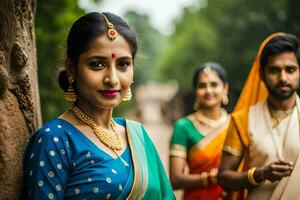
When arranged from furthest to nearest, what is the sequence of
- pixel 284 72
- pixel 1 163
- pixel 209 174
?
1. pixel 209 174
2. pixel 284 72
3. pixel 1 163

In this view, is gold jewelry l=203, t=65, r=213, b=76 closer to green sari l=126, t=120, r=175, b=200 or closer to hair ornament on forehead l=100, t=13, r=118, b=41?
green sari l=126, t=120, r=175, b=200

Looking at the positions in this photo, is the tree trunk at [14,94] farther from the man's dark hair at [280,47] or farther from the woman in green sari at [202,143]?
the woman in green sari at [202,143]

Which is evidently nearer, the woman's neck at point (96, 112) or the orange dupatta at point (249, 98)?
the woman's neck at point (96, 112)

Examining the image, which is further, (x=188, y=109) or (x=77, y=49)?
(x=188, y=109)

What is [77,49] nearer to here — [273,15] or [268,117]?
[268,117]

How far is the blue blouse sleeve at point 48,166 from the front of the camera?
2055 millimetres

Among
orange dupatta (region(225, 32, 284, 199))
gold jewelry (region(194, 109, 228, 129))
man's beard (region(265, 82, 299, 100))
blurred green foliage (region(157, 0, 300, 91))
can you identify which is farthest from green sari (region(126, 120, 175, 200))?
blurred green foliage (region(157, 0, 300, 91))

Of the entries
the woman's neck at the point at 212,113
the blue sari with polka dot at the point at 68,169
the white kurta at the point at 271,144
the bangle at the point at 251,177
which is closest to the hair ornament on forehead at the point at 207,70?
the woman's neck at the point at 212,113

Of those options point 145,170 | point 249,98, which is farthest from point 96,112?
point 249,98

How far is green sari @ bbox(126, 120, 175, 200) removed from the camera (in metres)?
2.28

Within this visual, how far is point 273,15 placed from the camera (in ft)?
53.2

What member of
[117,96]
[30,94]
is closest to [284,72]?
[117,96]

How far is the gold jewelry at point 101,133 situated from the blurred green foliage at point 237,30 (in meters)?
7.01

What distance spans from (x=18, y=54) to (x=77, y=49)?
33 cm
